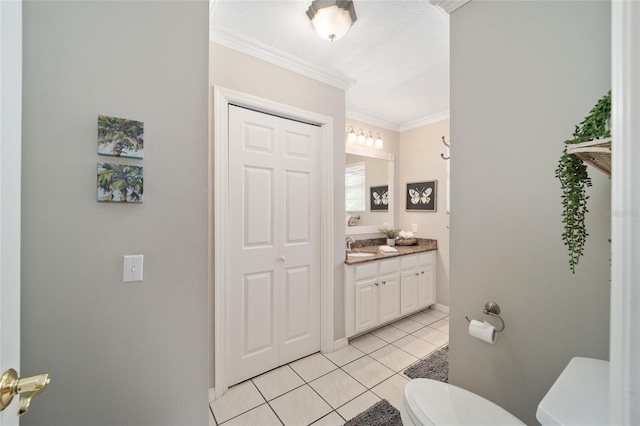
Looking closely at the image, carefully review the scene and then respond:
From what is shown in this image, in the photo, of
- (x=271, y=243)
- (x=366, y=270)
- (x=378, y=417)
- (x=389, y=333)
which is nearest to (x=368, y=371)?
(x=378, y=417)

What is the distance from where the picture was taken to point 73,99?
3.18 feet

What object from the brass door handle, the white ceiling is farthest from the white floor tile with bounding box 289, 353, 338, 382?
the white ceiling

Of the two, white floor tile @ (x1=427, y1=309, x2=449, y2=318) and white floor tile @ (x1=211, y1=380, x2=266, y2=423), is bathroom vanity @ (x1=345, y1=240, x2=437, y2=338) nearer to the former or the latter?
white floor tile @ (x1=427, y1=309, x2=449, y2=318)

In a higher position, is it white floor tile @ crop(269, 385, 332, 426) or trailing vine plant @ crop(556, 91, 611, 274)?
trailing vine plant @ crop(556, 91, 611, 274)

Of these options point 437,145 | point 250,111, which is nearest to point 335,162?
point 250,111

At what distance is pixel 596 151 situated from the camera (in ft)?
1.99

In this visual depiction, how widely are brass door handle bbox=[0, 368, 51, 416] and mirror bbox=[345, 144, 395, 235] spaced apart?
2.83 m

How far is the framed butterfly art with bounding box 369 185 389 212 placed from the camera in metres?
3.48

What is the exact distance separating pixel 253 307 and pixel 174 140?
1.39 m

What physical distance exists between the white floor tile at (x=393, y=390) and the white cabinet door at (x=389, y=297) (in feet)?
2.50

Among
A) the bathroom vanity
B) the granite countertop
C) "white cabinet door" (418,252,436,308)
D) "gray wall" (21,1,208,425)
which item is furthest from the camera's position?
"white cabinet door" (418,252,436,308)

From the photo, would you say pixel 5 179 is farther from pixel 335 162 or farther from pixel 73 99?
pixel 335 162

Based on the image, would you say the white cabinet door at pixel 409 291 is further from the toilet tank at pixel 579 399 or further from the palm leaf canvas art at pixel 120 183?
the palm leaf canvas art at pixel 120 183

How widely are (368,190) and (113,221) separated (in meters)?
2.85
